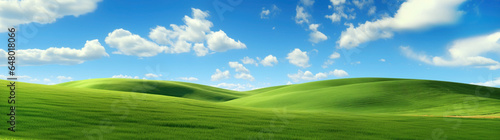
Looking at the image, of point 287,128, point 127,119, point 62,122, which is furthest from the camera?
point 287,128

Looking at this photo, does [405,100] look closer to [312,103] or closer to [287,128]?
[312,103]

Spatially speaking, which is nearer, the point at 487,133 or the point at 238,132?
the point at 238,132

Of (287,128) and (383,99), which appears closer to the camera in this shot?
(287,128)

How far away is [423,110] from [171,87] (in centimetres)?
6043

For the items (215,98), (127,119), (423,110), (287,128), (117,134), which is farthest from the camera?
(215,98)

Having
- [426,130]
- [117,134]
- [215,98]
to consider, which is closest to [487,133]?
[426,130]

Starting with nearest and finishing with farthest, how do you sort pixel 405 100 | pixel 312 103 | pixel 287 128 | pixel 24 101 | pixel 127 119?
1. pixel 127 119
2. pixel 287 128
3. pixel 24 101
4. pixel 405 100
5. pixel 312 103

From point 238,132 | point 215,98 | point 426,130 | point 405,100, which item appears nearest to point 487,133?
point 426,130

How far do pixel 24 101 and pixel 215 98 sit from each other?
57348 mm

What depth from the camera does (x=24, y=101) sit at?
15453 millimetres

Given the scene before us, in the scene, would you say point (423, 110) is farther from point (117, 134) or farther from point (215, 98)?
point (215, 98)

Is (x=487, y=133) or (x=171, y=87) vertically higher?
(x=171, y=87)

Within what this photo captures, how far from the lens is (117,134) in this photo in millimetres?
10828

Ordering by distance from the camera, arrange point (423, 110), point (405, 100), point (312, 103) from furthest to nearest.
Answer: point (312, 103), point (405, 100), point (423, 110)
